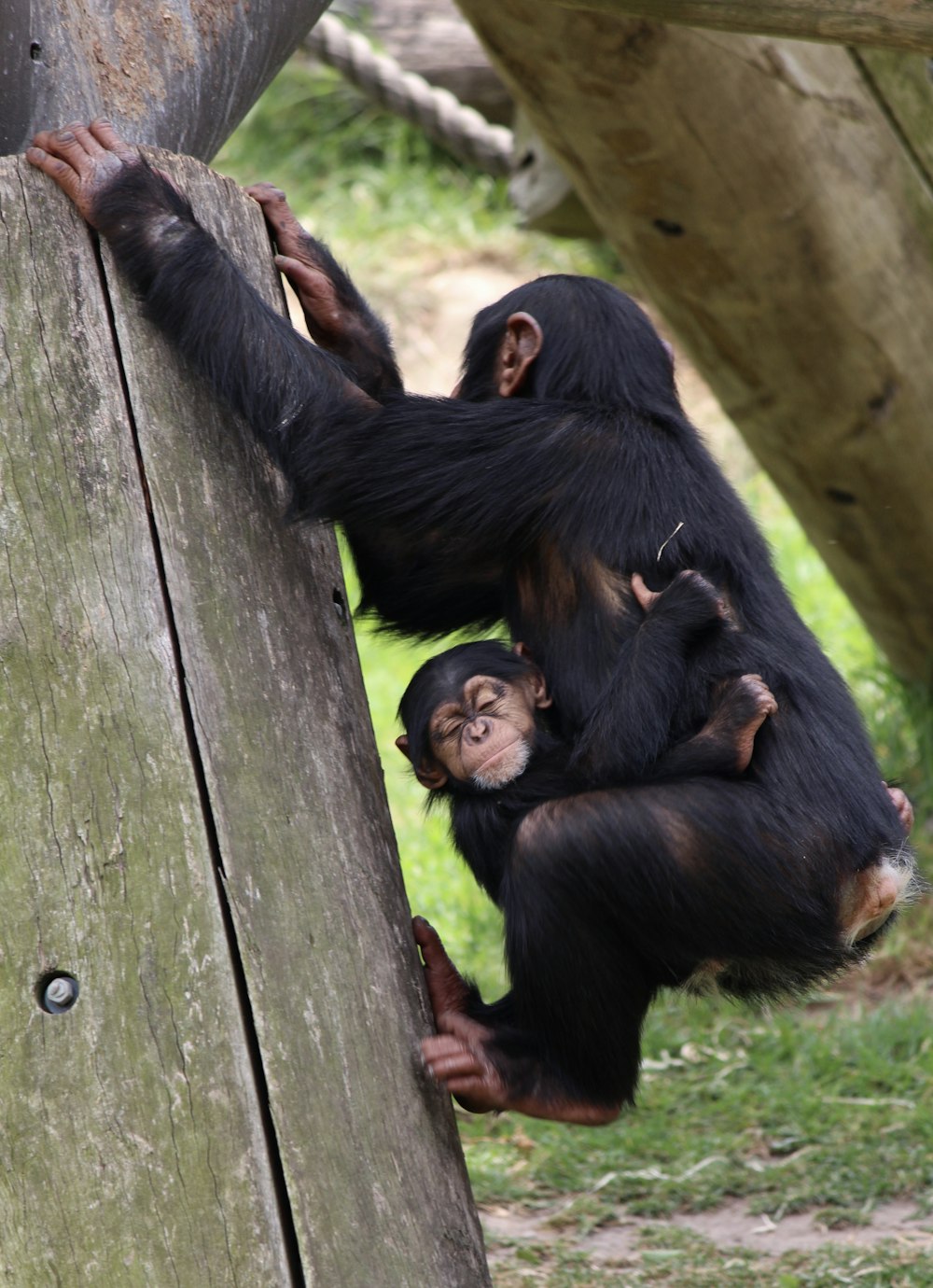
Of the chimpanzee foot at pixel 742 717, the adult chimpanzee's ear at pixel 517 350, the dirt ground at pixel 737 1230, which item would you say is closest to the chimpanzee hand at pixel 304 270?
the adult chimpanzee's ear at pixel 517 350

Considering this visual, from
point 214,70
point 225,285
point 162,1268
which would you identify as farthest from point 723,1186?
point 214,70

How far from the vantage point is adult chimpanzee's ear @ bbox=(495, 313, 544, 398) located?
10.6ft

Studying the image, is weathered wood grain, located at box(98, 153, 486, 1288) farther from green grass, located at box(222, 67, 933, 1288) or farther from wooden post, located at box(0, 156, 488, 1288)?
green grass, located at box(222, 67, 933, 1288)

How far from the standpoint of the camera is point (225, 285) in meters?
2.65

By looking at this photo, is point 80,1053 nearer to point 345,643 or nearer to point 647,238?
point 345,643

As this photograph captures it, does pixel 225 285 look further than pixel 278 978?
Yes

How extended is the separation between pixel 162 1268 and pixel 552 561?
142cm

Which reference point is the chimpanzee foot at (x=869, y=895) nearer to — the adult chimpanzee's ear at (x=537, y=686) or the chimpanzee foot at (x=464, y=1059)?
the chimpanzee foot at (x=464, y=1059)

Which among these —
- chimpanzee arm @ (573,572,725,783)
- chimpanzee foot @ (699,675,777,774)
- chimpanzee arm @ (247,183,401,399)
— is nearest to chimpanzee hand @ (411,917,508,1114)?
chimpanzee arm @ (573,572,725,783)

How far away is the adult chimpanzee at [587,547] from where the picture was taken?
2598 mm

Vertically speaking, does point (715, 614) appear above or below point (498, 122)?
above

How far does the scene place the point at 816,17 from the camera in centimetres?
255

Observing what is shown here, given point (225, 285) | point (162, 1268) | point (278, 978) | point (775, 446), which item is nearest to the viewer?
point (162, 1268)

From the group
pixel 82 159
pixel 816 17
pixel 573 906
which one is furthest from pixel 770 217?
pixel 573 906
